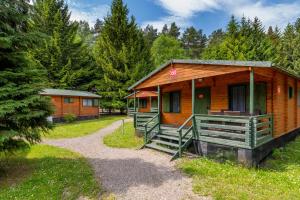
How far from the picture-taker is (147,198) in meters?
5.43

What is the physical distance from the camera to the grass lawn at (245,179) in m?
5.57

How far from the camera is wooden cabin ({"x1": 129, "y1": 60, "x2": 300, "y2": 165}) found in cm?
784

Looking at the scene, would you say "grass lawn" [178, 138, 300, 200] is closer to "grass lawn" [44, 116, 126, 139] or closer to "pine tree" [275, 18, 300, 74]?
"grass lawn" [44, 116, 126, 139]

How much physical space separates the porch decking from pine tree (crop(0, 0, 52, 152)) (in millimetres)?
5137

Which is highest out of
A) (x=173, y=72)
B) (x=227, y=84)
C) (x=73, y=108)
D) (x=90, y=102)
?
(x=173, y=72)

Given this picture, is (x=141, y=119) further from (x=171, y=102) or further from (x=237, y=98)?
(x=237, y=98)

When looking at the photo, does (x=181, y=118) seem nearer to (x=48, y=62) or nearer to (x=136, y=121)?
(x=136, y=121)

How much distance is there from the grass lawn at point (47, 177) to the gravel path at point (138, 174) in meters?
0.44

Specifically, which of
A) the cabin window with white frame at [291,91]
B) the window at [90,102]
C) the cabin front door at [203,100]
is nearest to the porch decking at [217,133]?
the cabin front door at [203,100]

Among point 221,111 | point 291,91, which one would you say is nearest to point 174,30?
point 291,91

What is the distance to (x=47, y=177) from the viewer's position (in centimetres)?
693

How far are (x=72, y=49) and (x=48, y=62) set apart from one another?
4.21 m

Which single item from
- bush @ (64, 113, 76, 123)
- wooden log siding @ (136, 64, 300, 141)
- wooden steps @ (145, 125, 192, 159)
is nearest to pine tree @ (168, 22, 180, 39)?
bush @ (64, 113, 76, 123)

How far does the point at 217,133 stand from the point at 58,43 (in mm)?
30599
